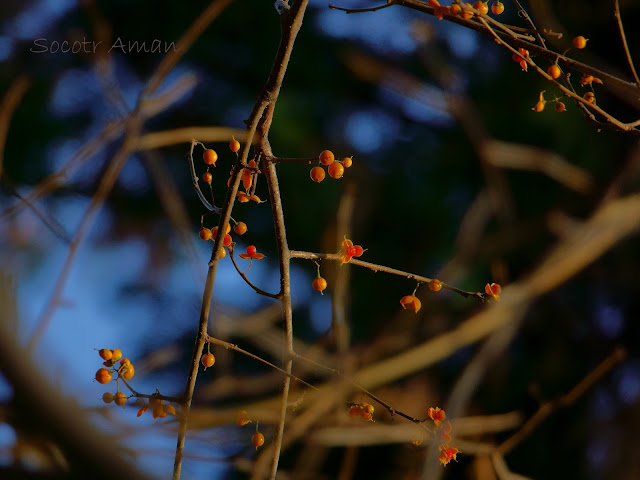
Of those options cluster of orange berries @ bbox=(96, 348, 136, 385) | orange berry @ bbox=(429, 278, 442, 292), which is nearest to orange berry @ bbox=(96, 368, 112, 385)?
cluster of orange berries @ bbox=(96, 348, 136, 385)

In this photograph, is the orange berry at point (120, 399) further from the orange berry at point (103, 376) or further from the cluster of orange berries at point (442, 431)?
the cluster of orange berries at point (442, 431)

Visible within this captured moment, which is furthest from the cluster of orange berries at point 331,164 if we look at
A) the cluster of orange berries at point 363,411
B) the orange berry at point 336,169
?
the cluster of orange berries at point 363,411

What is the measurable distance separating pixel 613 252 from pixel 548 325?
42cm

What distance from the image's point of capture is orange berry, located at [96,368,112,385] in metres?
0.71

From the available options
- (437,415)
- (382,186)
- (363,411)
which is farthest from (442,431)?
→ (382,186)

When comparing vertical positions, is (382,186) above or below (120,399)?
above

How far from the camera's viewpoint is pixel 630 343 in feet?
8.10

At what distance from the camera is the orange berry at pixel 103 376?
27.9 inches

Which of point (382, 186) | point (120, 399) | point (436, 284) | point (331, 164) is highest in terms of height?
point (382, 186)

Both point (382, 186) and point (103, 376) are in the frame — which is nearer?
point (103, 376)

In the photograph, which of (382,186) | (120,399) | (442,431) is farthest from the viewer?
(382,186)

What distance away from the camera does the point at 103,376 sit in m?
0.71

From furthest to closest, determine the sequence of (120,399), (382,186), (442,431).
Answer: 1. (382,186)
2. (442,431)
3. (120,399)

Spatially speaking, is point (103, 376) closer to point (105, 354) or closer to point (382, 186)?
point (105, 354)
